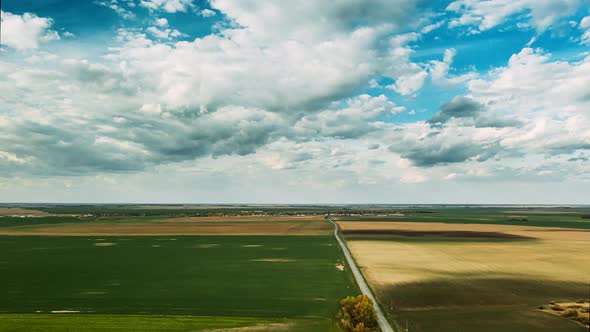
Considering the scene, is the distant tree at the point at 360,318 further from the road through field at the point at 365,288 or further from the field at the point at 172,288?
the field at the point at 172,288

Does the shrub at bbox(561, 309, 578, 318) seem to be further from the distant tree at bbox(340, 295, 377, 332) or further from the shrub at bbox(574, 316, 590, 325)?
the distant tree at bbox(340, 295, 377, 332)

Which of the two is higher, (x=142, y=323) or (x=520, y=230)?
(x=142, y=323)

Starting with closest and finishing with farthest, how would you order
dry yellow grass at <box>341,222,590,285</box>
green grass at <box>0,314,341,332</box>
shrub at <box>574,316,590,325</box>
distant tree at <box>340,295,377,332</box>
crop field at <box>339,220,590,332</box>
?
distant tree at <box>340,295,377,332</box>, green grass at <box>0,314,341,332</box>, shrub at <box>574,316,590,325</box>, crop field at <box>339,220,590,332</box>, dry yellow grass at <box>341,222,590,285</box>

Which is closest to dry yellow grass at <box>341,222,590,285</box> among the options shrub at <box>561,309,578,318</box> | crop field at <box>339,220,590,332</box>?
crop field at <box>339,220,590,332</box>

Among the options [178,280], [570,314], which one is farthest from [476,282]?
[178,280]

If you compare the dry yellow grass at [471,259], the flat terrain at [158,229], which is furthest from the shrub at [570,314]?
the flat terrain at [158,229]

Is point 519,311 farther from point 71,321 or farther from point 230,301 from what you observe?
point 71,321

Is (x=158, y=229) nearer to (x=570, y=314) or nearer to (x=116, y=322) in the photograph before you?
(x=116, y=322)

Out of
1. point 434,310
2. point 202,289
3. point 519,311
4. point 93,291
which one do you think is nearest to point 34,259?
point 93,291
